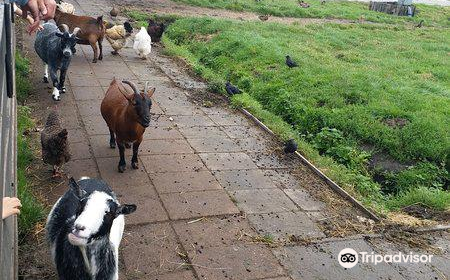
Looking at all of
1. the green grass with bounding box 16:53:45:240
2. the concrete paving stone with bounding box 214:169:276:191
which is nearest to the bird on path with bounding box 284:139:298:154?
the concrete paving stone with bounding box 214:169:276:191

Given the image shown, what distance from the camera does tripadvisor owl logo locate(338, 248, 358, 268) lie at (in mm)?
5051

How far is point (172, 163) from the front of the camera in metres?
6.78

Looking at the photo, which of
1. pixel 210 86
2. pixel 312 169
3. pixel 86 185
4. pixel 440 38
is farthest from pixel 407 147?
pixel 440 38

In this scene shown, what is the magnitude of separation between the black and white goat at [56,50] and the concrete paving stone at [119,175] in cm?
250

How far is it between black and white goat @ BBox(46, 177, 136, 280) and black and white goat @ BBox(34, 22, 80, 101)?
4.43m

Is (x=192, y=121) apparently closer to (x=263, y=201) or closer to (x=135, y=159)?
(x=135, y=159)

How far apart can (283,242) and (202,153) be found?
2.44 meters

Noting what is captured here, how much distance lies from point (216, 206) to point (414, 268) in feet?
7.97

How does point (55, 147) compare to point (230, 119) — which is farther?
point (230, 119)

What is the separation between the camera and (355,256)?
17.1 feet

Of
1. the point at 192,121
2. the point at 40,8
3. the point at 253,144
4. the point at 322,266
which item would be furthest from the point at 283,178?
the point at 40,8

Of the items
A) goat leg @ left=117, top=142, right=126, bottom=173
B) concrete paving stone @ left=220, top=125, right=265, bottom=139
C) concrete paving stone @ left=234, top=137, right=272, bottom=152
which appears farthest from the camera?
concrete paving stone @ left=220, top=125, right=265, bottom=139

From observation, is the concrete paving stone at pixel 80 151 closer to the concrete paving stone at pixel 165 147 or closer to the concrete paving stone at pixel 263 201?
the concrete paving stone at pixel 165 147

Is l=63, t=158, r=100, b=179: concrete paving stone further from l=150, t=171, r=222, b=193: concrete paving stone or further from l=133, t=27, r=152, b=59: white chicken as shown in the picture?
l=133, t=27, r=152, b=59: white chicken
